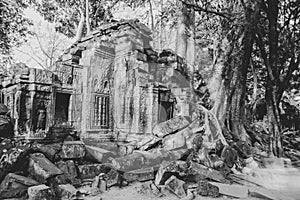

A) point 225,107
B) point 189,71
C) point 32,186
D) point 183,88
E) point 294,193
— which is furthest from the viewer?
point 189,71

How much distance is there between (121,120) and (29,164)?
3.33 meters

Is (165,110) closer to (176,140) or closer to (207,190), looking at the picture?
(176,140)

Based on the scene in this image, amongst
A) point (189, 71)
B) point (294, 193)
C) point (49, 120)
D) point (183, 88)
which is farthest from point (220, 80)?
point (49, 120)

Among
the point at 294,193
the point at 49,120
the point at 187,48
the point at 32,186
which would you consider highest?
the point at 187,48

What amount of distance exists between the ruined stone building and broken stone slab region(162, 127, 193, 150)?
3.50 feet

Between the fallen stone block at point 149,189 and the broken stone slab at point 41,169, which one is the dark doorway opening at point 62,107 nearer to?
the broken stone slab at point 41,169

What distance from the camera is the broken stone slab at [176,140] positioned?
20.9ft

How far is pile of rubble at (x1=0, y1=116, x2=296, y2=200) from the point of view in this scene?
4371 millimetres

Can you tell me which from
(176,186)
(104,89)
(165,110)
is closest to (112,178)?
(176,186)

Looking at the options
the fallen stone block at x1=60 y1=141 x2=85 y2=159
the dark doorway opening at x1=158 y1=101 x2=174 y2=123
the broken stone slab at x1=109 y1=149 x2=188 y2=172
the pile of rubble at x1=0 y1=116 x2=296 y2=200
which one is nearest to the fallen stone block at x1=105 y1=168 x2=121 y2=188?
the pile of rubble at x1=0 y1=116 x2=296 y2=200

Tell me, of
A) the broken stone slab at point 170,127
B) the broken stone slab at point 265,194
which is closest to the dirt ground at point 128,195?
the broken stone slab at point 265,194

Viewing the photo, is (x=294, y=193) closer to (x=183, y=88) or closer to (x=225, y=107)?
(x=225, y=107)

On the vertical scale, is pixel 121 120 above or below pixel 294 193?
above

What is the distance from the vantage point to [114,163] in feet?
17.5
